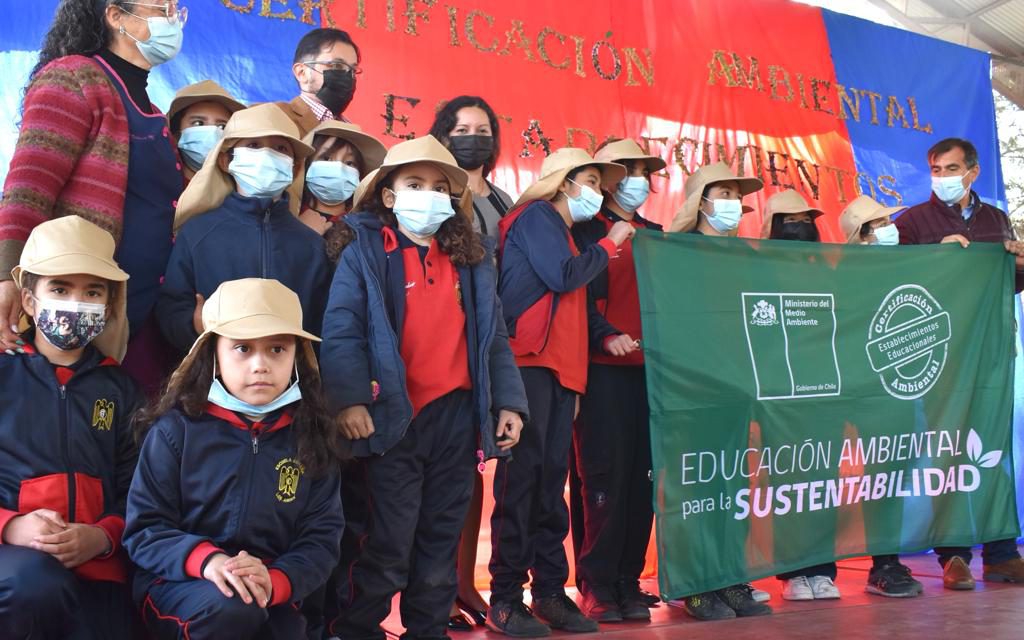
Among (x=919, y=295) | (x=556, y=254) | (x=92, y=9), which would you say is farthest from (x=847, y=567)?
(x=92, y=9)

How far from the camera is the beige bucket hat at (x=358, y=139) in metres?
3.47

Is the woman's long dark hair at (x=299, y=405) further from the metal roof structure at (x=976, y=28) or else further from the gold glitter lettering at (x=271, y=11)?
the metal roof structure at (x=976, y=28)

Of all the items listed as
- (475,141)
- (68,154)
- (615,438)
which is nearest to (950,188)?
(615,438)

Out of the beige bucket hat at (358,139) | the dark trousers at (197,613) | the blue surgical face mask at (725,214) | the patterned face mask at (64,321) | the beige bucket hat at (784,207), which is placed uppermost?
the beige bucket hat at (358,139)

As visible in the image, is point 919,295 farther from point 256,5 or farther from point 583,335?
point 256,5

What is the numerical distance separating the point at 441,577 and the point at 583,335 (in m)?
1.10

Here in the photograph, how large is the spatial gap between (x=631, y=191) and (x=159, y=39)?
1889 millimetres

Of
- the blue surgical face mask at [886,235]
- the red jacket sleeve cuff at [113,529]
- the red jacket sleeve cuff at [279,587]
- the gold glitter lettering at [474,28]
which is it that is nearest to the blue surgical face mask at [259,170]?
the red jacket sleeve cuff at [113,529]

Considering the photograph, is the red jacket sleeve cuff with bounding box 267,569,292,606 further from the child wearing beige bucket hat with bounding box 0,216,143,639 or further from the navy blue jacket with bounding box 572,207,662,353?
the navy blue jacket with bounding box 572,207,662,353

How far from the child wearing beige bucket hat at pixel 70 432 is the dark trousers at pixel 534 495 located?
1.35 metres

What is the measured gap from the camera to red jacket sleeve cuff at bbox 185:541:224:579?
2.35 metres

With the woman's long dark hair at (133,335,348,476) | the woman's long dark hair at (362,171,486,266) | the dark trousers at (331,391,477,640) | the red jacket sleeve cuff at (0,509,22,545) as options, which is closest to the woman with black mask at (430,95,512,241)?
the woman's long dark hair at (362,171,486,266)

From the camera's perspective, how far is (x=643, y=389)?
13.2ft

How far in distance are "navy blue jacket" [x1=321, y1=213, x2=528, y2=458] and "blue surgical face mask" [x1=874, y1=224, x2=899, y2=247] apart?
2.34m
